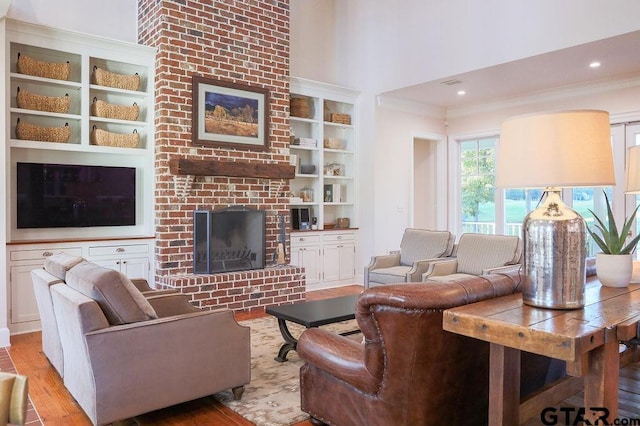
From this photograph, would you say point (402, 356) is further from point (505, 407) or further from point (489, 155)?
point (489, 155)

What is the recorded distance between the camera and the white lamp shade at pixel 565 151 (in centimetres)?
172

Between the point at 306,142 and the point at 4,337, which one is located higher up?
the point at 306,142

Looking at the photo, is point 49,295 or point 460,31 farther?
point 460,31

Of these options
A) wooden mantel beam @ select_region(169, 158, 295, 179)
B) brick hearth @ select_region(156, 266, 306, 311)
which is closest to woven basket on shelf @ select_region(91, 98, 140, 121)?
wooden mantel beam @ select_region(169, 158, 295, 179)

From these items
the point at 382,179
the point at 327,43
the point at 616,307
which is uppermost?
the point at 327,43

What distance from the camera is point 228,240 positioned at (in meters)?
5.25

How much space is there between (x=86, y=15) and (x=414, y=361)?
5.13 meters

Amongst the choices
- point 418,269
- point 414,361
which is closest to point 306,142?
point 418,269

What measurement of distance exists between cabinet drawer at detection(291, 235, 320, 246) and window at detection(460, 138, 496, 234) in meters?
2.74

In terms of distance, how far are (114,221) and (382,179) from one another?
3723 millimetres

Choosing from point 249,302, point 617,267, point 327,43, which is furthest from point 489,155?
point 617,267

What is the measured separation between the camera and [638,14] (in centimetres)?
418

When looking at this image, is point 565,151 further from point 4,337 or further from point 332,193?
point 332,193

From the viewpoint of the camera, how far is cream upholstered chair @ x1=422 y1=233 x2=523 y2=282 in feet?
15.3
